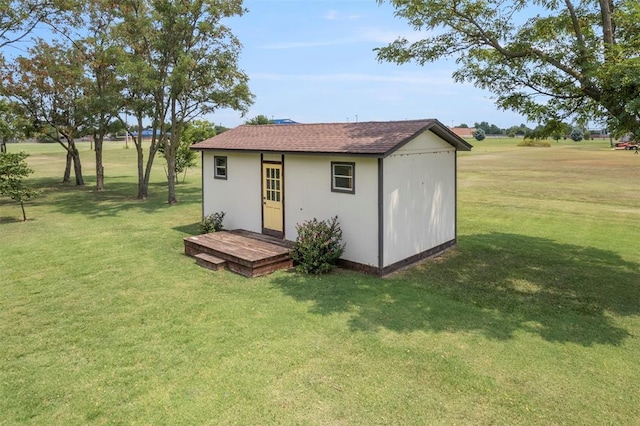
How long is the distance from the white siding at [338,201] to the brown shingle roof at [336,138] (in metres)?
0.30

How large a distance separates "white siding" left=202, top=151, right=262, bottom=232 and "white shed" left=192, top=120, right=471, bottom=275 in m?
0.03

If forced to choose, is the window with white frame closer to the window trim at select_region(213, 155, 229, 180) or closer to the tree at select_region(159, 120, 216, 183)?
the window trim at select_region(213, 155, 229, 180)

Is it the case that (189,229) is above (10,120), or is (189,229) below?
below

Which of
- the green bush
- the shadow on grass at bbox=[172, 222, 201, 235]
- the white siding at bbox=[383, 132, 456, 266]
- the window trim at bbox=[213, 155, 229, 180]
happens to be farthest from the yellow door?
the white siding at bbox=[383, 132, 456, 266]

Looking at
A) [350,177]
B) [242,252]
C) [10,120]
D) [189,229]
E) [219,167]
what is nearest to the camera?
[350,177]

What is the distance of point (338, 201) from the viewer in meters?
9.97

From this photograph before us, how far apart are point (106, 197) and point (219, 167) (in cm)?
1181

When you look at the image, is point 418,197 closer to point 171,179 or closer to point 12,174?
point 171,179

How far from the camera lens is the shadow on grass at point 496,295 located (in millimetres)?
6828

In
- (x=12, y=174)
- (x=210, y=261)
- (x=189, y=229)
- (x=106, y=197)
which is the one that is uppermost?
(x=12, y=174)

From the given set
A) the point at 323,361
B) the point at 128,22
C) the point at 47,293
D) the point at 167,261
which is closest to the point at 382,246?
the point at 323,361

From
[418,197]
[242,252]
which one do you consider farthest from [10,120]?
[418,197]

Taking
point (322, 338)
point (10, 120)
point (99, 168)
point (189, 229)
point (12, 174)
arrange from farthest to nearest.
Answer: point (99, 168)
point (10, 120)
point (12, 174)
point (189, 229)
point (322, 338)

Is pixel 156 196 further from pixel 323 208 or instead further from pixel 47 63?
pixel 323 208
